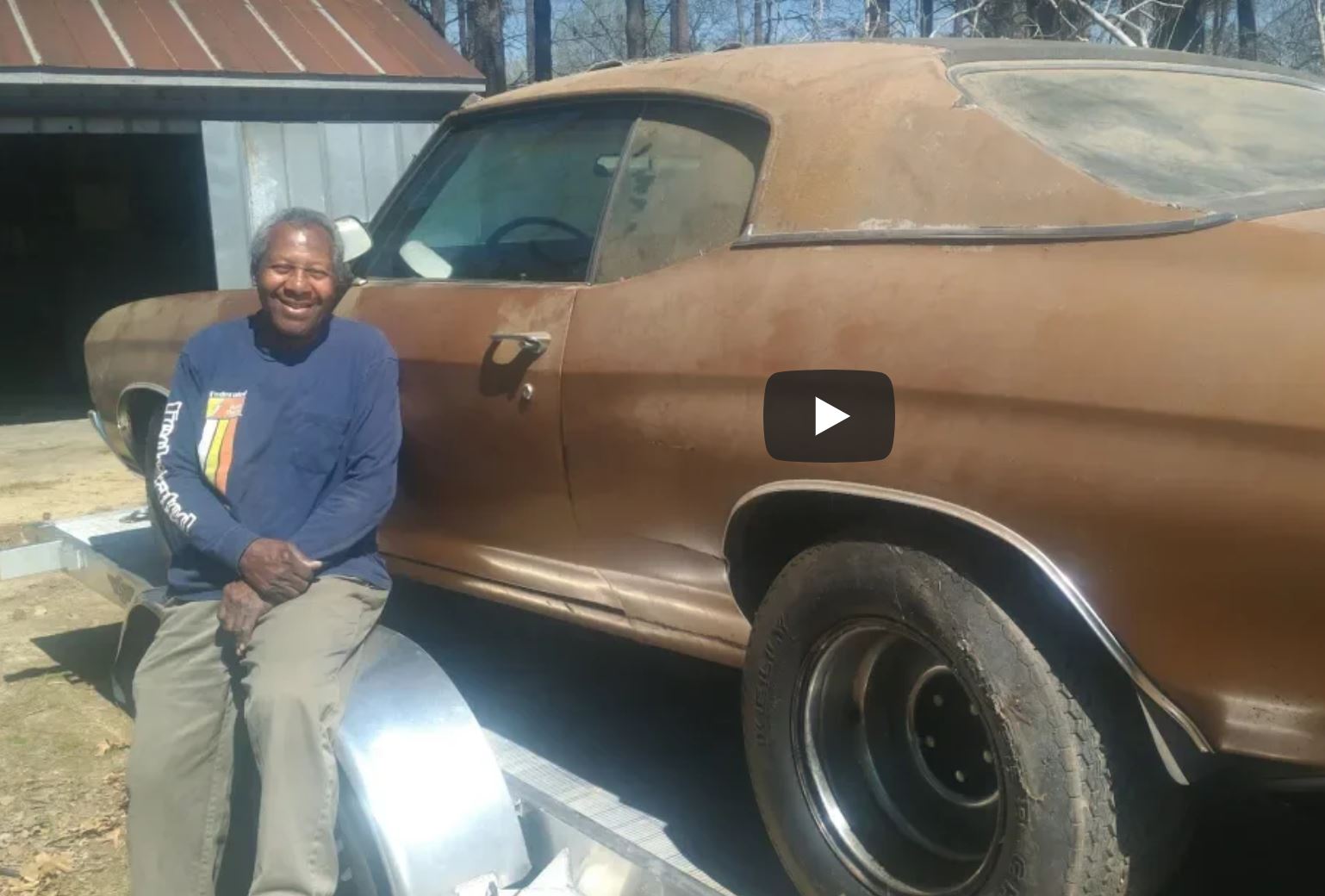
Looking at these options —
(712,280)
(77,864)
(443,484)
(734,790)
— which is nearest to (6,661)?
(77,864)

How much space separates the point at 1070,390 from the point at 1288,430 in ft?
1.06

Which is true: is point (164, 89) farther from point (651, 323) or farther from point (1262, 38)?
point (1262, 38)

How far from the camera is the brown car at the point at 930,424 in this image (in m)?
1.86

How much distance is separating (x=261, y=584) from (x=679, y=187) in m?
1.25

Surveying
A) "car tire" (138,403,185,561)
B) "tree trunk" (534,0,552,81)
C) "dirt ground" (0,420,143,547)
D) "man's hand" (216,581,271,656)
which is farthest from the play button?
"tree trunk" (534,0,552,81)

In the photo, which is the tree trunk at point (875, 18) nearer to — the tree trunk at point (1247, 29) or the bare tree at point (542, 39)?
the tree trunk at point (1247, 29)

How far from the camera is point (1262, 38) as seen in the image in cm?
1345

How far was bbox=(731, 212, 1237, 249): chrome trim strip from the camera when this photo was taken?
202 centimetres

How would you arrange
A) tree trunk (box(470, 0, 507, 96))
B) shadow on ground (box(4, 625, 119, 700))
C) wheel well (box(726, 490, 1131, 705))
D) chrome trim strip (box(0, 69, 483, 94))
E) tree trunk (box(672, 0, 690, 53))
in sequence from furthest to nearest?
tree trunk (box(672, 0, 690, 53)) → tree trunk (box(470, 0, 507, 96)) → chrome trim strip (box(0, 69, 483, 94)) → shadow on ground (box(4, 625, 119, 700)) → wheel well (box(726, 490, 1131, 705))

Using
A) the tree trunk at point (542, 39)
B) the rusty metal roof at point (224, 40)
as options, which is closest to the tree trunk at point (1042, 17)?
the rusty metal roof at point (224, 40)

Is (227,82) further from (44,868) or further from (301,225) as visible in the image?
(44,868)

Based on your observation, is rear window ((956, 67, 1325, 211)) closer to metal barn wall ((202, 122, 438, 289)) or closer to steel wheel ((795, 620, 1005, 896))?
steel wheel ((795, 620, 1005, 896))

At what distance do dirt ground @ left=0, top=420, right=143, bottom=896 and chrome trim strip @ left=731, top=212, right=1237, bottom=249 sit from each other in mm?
2323

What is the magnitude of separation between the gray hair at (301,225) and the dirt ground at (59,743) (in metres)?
1.61
